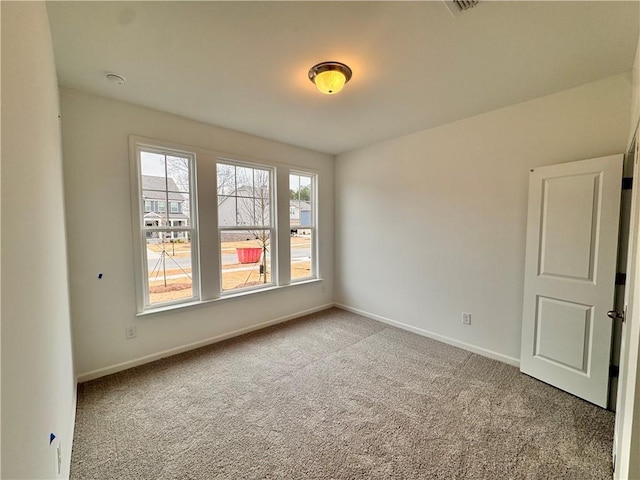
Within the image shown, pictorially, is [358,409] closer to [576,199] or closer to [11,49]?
[576,199]

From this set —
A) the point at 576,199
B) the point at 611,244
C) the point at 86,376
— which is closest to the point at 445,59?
the point at 576,199

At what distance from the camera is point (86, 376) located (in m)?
2.45

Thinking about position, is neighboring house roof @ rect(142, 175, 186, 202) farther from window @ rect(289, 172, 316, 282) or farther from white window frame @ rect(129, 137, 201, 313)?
window @ rect(289, 172, 316, 282)

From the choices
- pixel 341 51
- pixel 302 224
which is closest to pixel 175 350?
pixel 302 224

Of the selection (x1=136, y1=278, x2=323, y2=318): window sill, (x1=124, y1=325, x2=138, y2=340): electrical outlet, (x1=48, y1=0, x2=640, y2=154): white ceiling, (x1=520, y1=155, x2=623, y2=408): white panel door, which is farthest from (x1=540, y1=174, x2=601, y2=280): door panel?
(x1=124, y1=325, x2=138, y2=340): electrical outlet

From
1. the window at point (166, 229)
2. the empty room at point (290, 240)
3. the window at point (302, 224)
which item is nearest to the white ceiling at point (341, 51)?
the empty room at point (290, 240)

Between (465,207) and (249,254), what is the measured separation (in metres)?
2.69

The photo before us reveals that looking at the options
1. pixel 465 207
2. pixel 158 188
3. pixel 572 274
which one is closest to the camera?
pixel 572 274

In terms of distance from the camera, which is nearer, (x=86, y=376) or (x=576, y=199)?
(x=576, y=199)

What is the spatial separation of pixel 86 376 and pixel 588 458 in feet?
12.5

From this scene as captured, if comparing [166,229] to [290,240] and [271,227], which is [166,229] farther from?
[290,240]

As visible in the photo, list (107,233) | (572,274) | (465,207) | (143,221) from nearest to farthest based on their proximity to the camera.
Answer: (572,274), (107,233), (143,221), (465,207)

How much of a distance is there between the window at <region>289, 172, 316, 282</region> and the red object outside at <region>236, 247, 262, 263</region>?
0.57 m

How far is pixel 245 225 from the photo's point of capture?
3.60 m
